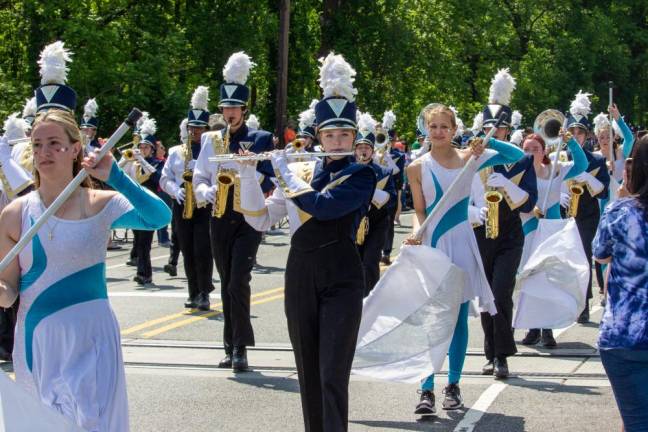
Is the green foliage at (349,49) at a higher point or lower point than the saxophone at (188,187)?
higher

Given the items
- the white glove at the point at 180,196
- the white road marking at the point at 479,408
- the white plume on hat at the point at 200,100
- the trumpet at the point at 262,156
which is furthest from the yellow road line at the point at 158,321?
the trumpet at the point at 262,156

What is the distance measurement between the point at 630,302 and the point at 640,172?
0.57m

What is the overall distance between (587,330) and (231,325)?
3887 mm

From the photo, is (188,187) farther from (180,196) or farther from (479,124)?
(479,124)

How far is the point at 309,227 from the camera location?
6.43 meters

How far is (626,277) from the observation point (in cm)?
526

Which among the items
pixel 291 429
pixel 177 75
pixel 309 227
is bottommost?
pixel 291 429

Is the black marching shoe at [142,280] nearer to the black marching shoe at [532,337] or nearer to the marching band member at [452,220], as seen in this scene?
the black marching shoe at [532,337]

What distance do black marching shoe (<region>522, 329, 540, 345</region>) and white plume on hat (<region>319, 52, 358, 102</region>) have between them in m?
4.77

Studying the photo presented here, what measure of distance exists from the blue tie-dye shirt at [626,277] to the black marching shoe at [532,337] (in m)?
5.65

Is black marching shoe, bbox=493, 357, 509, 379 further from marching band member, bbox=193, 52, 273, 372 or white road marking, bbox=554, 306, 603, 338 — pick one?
white road marking, bbox=554, 306, 603, 338

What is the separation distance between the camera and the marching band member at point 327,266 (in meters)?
6.34

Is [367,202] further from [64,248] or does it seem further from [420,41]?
[420,41]

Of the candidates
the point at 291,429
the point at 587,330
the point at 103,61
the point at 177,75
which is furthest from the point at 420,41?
the point at 291,429
